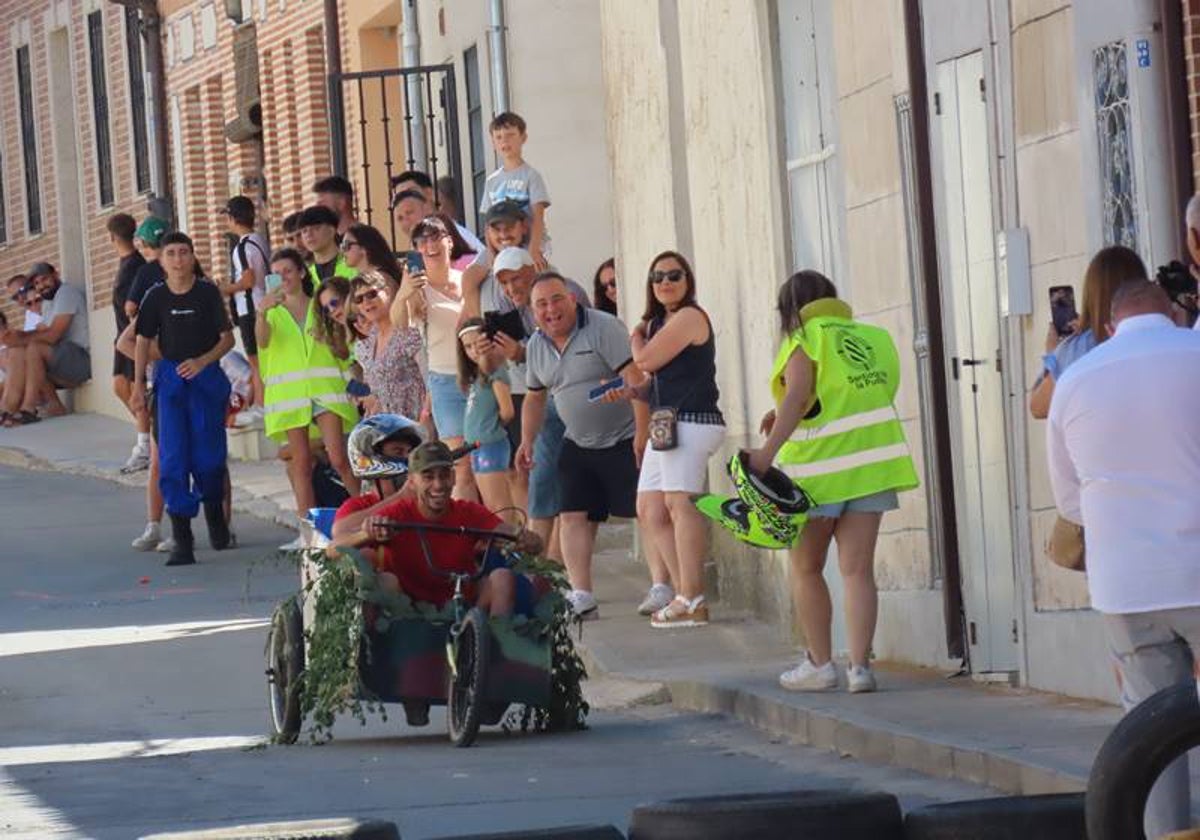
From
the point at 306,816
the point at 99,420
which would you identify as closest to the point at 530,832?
the point at 306,816

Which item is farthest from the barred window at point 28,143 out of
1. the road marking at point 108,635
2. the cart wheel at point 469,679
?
the cart wheel at point 469,679

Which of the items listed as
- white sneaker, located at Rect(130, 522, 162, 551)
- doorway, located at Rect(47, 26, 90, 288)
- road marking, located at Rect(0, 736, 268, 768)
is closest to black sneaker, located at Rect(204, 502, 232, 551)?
white sneaker, located at Rect(130, 522, 162, 551)

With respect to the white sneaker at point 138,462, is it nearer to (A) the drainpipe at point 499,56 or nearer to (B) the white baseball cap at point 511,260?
(A) the drainpipe at point 499,56

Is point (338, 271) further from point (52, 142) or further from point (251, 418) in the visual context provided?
point (52, 142)

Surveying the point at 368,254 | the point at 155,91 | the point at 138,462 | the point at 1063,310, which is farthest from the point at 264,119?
the point at 1063,310

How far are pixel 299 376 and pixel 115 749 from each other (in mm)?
6479

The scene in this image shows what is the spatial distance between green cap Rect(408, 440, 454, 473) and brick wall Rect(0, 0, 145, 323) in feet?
75.9

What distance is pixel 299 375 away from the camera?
1995 cm

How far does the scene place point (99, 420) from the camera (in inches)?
1372

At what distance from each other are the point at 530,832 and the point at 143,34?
28.5 meters

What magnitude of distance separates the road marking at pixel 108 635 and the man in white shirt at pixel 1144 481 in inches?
377

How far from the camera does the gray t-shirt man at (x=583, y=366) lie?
16.9m

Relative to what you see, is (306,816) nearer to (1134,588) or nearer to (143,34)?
(1134,588)

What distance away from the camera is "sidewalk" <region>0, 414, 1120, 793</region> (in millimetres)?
11133
